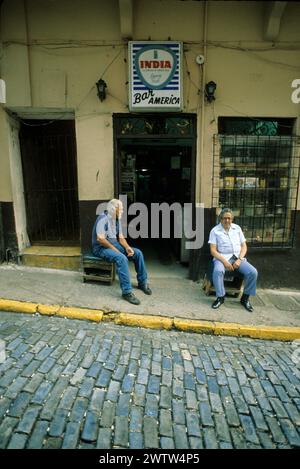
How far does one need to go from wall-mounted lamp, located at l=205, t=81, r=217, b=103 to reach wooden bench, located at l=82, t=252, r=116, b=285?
339 centimetres

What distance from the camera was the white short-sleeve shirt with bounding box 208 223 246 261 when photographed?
4988 mm

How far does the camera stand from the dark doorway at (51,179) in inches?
252

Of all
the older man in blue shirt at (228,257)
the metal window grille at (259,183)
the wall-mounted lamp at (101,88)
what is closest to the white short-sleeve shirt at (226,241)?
the older man in blue shirt at (228,257)

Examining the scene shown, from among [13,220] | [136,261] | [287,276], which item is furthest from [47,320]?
[287,276]

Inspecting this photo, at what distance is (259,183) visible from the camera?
5816 mm

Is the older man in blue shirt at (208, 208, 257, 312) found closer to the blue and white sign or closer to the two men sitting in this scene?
the two men sitting

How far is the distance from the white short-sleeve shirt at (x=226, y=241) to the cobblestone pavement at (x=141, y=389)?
57.9 inches

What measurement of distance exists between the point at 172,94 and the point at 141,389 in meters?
4.63

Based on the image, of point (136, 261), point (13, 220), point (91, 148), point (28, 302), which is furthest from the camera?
point (13, 220)

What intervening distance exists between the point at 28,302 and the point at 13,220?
2.06m

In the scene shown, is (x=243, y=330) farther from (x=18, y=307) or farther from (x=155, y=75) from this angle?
(x=155, y=75)

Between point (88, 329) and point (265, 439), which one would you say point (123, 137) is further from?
point (265, 439)

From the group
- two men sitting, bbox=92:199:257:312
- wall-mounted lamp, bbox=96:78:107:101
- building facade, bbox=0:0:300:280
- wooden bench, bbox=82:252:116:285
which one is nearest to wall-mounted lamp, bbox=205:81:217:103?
building facade, bbox=0:0:300:280

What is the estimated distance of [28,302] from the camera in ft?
15.0
